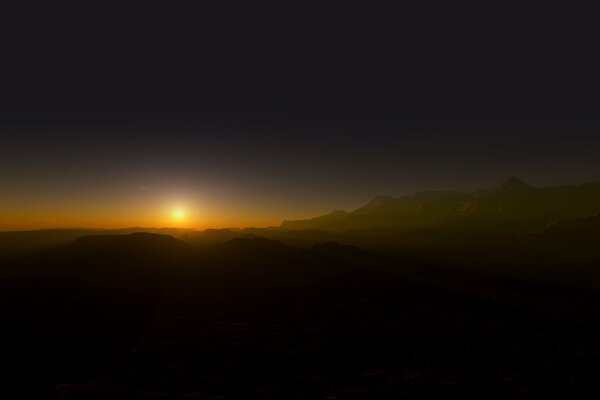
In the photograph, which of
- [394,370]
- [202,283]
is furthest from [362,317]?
[202,283]

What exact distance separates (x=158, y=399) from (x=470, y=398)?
9.57 metres

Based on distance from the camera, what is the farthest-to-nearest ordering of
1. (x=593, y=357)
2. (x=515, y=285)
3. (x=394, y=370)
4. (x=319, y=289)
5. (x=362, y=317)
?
(x=515, y=285) < (x=319, y=289) < (x=362, y=317) < (x=593, y=357) < (x=394, y=370)

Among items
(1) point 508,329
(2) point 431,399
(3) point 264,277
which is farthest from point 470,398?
(3) point 264,277

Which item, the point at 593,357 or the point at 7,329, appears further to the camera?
the point at 7,329

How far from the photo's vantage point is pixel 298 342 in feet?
70.6

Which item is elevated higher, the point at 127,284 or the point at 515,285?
the point at 127,284

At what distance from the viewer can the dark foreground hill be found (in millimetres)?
15195

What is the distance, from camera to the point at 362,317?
2756 centimetres

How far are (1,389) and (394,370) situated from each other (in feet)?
44.5

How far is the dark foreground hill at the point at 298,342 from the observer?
49.9ft

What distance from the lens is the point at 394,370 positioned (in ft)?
55.0

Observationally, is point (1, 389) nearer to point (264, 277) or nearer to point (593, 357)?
point (593, 357)

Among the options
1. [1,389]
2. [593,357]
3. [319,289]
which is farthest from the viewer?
[319,289]

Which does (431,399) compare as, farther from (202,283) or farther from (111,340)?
(202,283)
